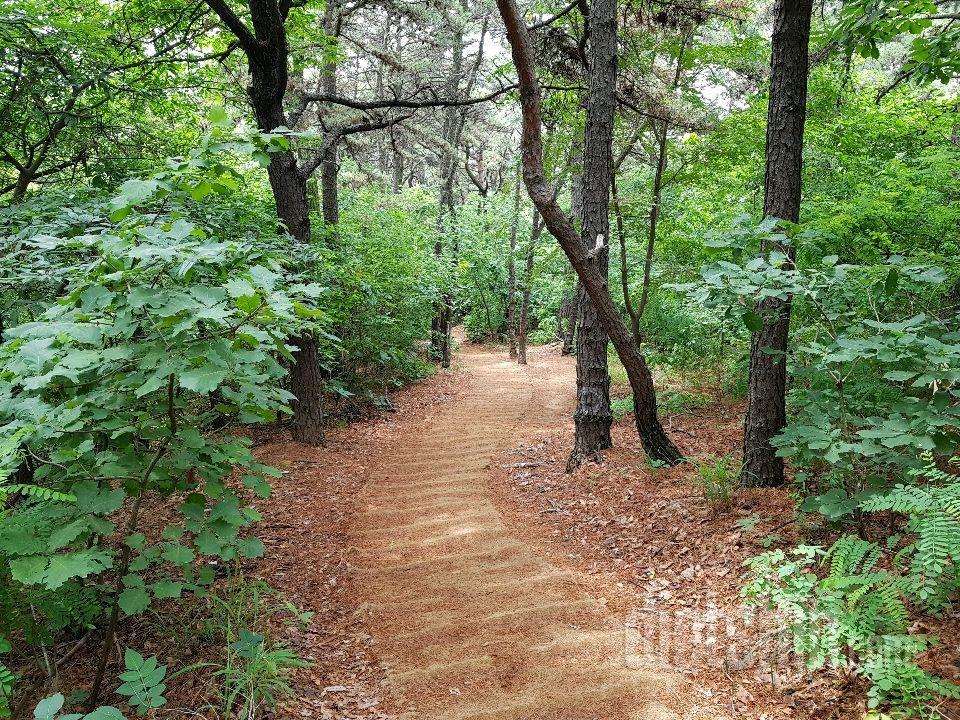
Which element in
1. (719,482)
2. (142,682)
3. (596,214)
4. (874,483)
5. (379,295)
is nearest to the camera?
(142,682)

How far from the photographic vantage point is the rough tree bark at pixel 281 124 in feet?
20.8

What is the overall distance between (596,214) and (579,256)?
0.97m

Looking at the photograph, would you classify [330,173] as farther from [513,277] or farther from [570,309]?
[570,309]

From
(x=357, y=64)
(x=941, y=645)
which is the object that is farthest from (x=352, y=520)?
(x=357, y=64)

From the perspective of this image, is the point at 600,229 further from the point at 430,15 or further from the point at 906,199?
the point at 430,15

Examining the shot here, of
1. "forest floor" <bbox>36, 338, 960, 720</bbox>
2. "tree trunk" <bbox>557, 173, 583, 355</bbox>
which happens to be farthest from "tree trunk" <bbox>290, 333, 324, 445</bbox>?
"tree trunk" <bbox>557, 173, 583, 355</bbox>

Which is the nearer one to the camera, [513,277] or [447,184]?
[447,184]

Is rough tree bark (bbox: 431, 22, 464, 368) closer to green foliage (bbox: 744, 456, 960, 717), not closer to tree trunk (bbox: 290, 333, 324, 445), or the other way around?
tree trunk (bbox: 290, 333, 324, 445)

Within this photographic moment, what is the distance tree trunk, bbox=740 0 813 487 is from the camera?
14.3ft

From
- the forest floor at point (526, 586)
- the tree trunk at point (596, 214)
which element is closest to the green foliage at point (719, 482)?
the forest floor at point (526, 586)

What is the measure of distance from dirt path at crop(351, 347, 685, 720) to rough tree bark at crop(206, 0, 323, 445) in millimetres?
1454

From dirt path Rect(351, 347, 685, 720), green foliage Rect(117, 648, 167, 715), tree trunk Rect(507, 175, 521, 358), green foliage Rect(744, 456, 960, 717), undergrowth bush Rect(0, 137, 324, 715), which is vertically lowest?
dirt path Rect(351, 347, 685, 720)

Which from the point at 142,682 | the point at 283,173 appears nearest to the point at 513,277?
the point at 283,173

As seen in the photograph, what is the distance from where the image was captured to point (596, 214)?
650 cm
